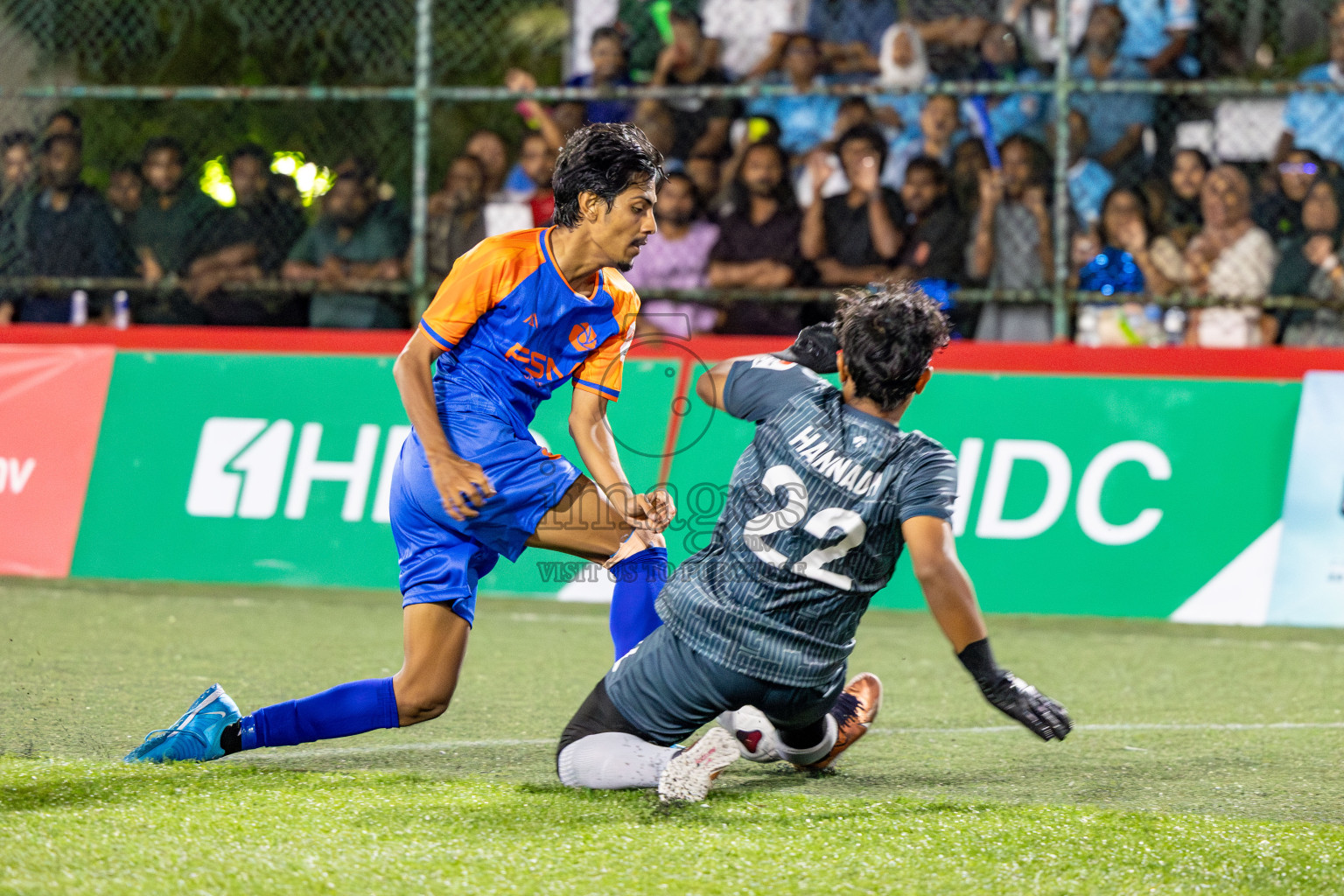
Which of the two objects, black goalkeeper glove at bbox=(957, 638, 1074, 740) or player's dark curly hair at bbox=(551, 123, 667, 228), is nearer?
black goalkeeper glove at bbox=(957, 638, 1074, 740)

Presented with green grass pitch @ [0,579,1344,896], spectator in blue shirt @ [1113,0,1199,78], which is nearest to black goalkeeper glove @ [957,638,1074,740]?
green grass pitch @ [0,579,1344,896]

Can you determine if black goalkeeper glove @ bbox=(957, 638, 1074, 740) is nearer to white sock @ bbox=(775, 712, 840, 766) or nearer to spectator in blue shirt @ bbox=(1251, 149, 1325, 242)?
white sock @ bbox=(775, 712, 840, 766)

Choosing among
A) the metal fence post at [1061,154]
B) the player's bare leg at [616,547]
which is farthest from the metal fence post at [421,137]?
the player's bare leg at [616,547]

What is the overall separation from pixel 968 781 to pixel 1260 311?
4.85 metres

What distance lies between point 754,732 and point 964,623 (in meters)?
0.92

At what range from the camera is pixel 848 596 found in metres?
3.50

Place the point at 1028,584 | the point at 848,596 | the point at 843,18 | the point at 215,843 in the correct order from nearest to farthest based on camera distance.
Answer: the point at 215,843
the point at 848,596
the point at 1028,584
the point at 843,18

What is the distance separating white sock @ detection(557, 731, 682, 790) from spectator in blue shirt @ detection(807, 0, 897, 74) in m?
6.32

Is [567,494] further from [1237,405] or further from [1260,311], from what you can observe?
[1260,311]

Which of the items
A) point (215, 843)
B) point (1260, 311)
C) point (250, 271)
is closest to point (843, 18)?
point (1260, 311)

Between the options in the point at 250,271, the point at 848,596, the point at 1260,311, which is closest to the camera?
the point at 848,596

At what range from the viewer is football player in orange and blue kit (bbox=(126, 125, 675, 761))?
12.7ft

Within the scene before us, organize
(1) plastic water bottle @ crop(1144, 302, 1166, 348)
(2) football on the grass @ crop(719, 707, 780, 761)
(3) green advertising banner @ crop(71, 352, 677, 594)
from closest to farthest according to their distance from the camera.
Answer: (2) football on the grass @ crop(719, 707, 780, 761)
(3) green advertising banner @ crop(71, 352, 677, 594)
(1) plastic water bottle @ crop(1144, 302, 1166, 348)

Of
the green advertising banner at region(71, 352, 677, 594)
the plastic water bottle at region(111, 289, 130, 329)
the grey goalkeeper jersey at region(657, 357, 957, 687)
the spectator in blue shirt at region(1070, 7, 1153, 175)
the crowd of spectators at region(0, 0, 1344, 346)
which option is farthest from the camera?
the plastic water bottle at region(111, 289, 130, 329)
